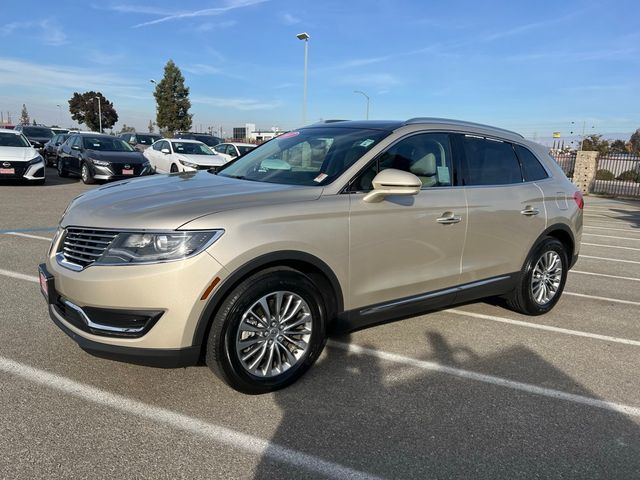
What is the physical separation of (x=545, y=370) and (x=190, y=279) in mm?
2705

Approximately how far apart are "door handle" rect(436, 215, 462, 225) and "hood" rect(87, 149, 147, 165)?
12.6m

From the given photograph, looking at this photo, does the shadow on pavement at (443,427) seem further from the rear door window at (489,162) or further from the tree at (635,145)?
the tree at (635,145)

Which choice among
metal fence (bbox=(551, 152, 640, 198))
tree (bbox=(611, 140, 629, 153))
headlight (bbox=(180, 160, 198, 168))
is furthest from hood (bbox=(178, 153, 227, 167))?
tree (bbox=(611, 140, 629, 153))

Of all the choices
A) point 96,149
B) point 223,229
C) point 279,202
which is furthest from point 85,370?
point 96,149

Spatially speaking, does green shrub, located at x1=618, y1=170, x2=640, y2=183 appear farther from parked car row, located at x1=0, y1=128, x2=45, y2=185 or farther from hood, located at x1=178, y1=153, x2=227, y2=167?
parked car row, located at x1=0, y1=128, x2=45, y2=185

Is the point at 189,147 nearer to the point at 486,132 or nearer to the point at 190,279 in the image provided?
the point at 486,132

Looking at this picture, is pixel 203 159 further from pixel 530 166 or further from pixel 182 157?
pixel 530 166

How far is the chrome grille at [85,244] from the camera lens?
2.91 metres

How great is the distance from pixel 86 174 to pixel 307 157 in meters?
13.3

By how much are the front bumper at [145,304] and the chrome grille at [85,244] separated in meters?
0.10

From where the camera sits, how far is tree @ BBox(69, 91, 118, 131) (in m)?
86.5

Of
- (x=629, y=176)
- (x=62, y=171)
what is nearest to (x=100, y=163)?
(x=62, y=171)

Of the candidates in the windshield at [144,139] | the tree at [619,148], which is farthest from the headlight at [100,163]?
the tree at [619,148]

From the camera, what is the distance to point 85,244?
3.02 m
